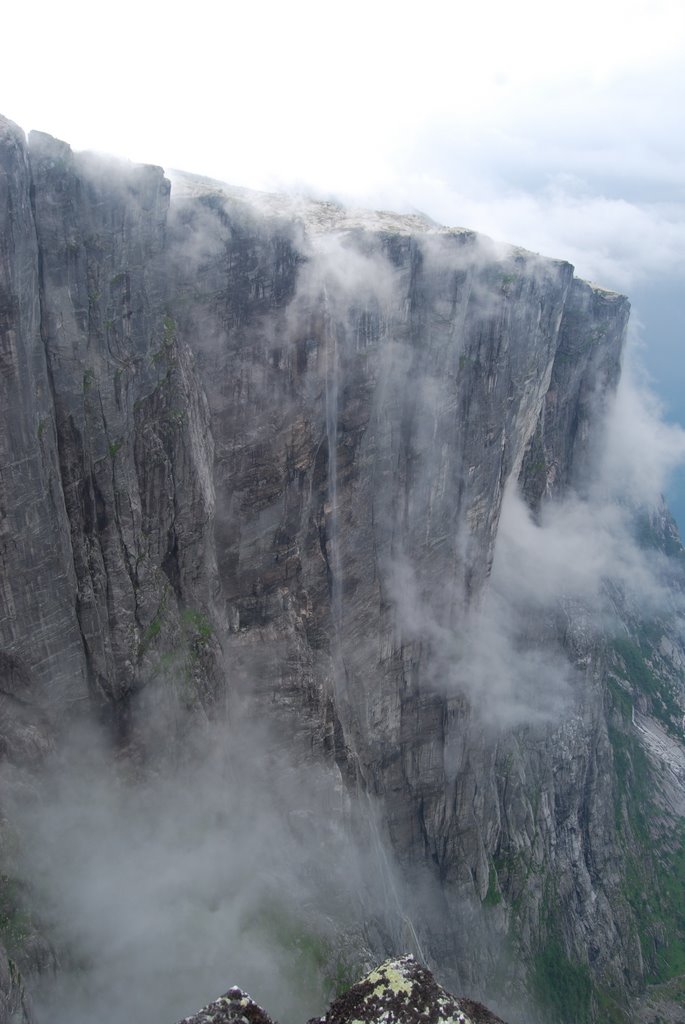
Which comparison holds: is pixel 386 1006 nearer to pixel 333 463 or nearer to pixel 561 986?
pixel 333 463

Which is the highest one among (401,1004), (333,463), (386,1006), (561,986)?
(333,463)

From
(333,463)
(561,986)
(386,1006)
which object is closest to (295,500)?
(333,463)

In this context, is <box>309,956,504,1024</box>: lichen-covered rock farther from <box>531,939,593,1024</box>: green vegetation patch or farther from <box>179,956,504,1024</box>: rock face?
<box>531,939,593,1024</box>: green vegetation patch

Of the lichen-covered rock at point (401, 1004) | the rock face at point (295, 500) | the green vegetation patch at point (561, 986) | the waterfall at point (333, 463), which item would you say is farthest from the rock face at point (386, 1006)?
the green vegetation patch at point (561, 986)

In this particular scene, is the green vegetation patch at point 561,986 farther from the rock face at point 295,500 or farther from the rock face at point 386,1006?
the rock face at point 386,1006

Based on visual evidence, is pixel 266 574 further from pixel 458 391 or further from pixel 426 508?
pixel 458 391

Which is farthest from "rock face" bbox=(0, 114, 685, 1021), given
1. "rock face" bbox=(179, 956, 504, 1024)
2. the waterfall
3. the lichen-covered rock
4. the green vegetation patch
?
the lichen-covered rock
